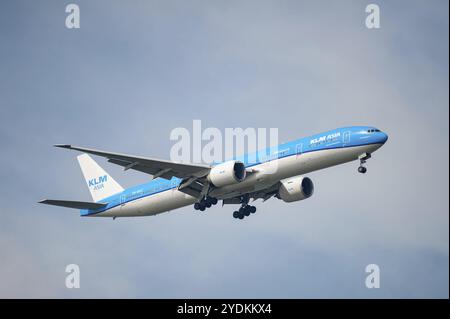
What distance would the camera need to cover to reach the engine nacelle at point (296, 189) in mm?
60312

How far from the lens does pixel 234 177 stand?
54.3 meters

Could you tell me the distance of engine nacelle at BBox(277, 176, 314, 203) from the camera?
60312mm

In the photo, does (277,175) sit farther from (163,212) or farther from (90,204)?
(90,204)

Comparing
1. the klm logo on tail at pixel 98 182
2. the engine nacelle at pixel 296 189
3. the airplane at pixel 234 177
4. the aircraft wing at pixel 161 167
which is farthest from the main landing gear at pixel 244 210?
the klm logo on tail at pixel 98 182

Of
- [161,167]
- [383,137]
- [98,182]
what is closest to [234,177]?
[161,167]

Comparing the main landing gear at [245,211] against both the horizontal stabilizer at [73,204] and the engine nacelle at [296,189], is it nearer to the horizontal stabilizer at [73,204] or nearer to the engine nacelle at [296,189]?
the engine nacelle at [296,189]

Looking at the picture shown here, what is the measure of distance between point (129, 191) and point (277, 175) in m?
14.5

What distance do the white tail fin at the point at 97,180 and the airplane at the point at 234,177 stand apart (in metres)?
0.12

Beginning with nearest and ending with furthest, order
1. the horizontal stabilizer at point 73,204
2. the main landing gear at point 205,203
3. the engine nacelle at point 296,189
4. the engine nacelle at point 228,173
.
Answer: the engine nacelle at point 228,173, the main landing gear at point 205,203, the horizontal stabilizer at point 73,204, the engine nacelle at point 296,189

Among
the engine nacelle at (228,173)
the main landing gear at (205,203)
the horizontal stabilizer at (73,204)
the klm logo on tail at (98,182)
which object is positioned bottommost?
the main landing gear at (205,203)

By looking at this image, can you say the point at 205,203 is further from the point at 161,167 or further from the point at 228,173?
the point at 161,167

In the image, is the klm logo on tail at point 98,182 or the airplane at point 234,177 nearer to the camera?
the airplane at point 234,177
